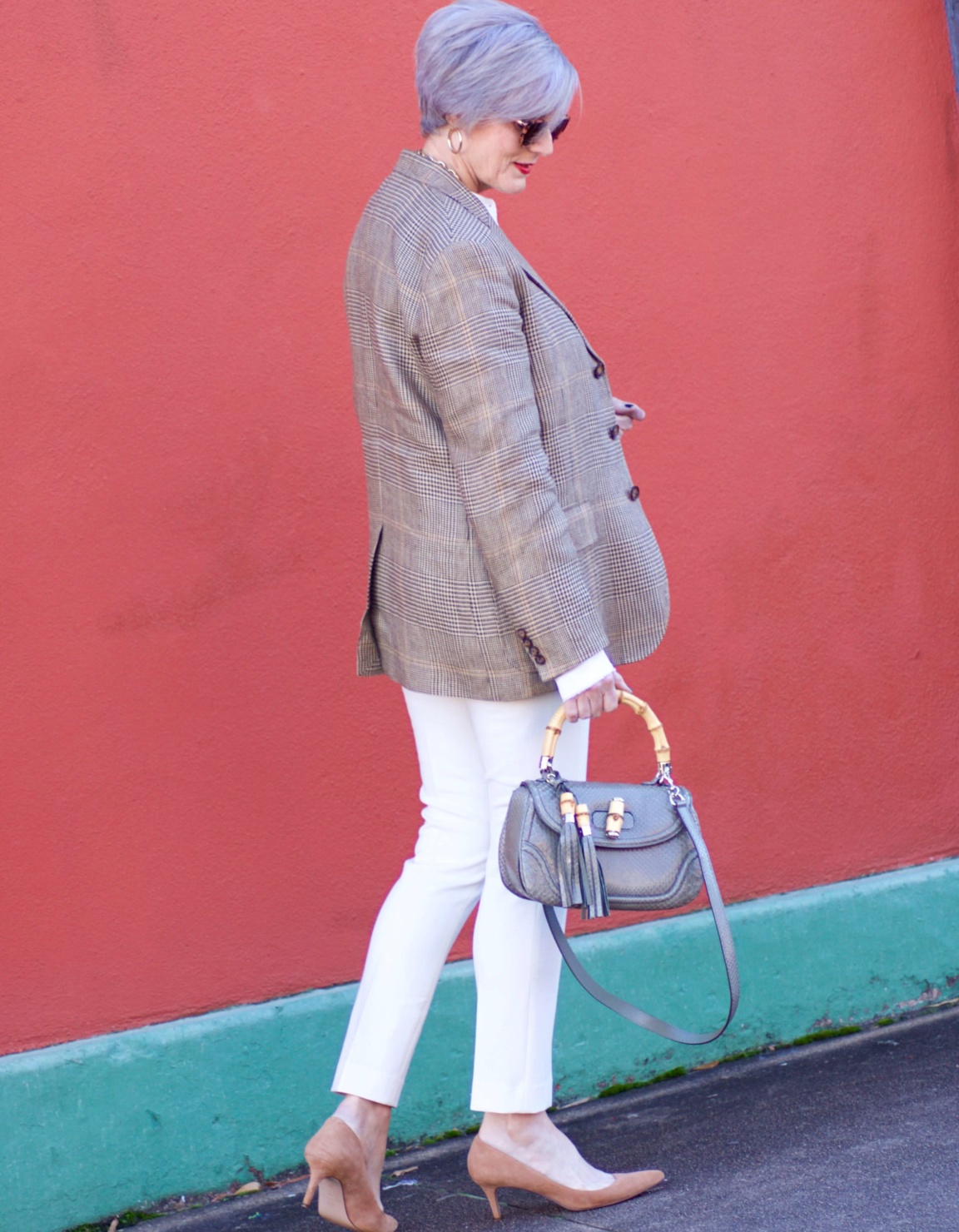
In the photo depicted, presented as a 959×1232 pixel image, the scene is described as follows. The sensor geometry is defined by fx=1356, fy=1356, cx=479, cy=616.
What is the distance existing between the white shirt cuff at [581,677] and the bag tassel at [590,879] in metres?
0.19

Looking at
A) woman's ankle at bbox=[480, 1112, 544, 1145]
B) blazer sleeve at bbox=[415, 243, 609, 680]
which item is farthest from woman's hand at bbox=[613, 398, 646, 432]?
woman's ankle at bbox=[480, 1112, 544, 1145]

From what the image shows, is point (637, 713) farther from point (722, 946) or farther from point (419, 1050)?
point (419, 1050)

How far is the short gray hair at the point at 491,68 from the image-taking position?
200cm

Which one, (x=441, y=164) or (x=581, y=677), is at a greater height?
(x=441, y=164)

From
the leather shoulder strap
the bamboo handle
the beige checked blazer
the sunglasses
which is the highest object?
the sunglasses

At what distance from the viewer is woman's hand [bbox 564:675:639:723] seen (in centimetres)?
199

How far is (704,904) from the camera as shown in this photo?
3102 mm

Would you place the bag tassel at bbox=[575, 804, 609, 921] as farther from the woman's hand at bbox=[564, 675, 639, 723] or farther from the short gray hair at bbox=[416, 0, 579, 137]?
the short gray hair at bbox=[416, 0, 579, 137]

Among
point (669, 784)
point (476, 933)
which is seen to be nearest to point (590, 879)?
point (669, 784)

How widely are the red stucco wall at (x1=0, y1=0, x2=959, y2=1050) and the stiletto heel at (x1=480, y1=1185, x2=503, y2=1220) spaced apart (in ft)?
2.29

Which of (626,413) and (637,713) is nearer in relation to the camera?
(637,713)

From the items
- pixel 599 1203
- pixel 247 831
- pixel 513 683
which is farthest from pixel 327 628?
pixel 599 1203

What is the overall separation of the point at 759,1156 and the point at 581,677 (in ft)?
3.44

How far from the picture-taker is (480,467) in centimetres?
198
